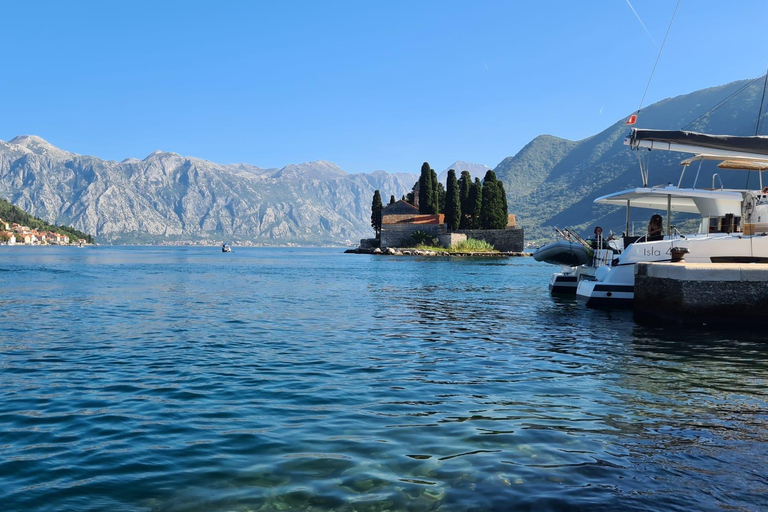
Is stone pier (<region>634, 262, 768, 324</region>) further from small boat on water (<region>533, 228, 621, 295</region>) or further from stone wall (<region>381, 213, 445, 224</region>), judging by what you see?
stone wall (<region>381, 213, 445, 224</region>)

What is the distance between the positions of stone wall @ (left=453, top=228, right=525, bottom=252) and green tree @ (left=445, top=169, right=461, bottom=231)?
6.07 ft

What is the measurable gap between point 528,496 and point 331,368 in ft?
20.0

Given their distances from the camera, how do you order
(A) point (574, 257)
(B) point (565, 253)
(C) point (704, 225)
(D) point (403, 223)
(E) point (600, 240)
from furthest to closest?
(D) point (403, 223) < (B) point (565, 253) < (A) point (574, 257) < (E) point (600, 240) < (C) point (704, 225)

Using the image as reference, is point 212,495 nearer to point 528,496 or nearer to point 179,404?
point 528,496

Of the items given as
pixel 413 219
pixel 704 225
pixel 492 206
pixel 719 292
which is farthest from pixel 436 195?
pixel 719 292

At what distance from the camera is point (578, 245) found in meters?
30.2

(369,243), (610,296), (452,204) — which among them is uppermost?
(452,204)

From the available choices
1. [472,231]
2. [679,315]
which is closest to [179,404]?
[679,315]

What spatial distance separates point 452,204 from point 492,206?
7.43 meters

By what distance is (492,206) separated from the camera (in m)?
98.9

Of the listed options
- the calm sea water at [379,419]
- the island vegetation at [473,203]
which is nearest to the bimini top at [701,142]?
the calm sea water at [379,419]

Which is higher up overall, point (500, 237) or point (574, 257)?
point (500, 237)

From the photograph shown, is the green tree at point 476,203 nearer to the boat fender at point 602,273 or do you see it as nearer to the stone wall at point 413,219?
the stone wall at point 413,219

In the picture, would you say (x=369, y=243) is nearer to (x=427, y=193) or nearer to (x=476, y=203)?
(x=427, y=193)
